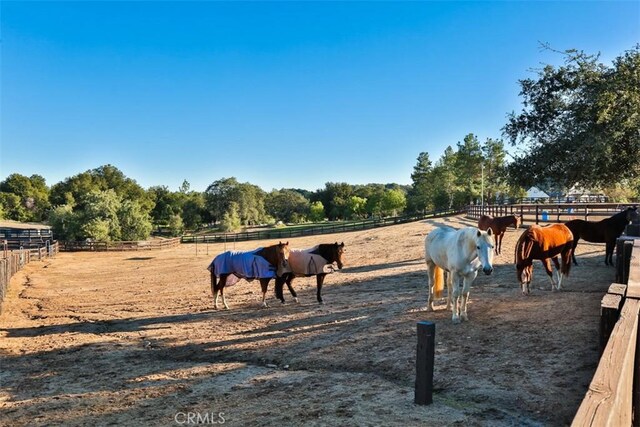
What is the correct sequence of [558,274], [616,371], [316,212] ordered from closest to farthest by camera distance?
[616,371] → [558,274] → [316,212]

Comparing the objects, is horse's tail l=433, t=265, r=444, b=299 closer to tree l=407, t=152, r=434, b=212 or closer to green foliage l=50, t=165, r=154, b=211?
tree l=407, t=152, r=434, b=212

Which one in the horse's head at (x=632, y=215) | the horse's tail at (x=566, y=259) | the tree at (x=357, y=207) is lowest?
the horse's tail at (x=566, y=259)

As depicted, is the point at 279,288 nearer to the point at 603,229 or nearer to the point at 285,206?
the point at 603,229

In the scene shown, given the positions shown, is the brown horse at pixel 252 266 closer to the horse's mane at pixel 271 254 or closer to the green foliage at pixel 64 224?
the horse's mane at pixel 271 254

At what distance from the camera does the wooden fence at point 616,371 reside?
1.91 metres

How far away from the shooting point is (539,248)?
367 inches

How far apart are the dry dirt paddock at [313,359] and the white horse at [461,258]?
→ 17.4 inches

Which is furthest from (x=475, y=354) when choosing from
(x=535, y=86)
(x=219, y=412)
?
(x=535, y=86)

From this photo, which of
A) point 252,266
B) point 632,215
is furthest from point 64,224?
point 632,215

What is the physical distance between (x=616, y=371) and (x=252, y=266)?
32.6 feet

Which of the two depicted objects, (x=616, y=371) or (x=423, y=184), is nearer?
(x=616, y=371)

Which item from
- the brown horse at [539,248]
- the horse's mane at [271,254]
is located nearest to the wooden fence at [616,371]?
the brown horse at [539,248]

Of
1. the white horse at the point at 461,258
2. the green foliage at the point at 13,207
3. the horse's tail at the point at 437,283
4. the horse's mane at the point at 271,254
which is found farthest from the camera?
the green foliage at the point at 13,207

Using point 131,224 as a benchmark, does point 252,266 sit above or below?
below
